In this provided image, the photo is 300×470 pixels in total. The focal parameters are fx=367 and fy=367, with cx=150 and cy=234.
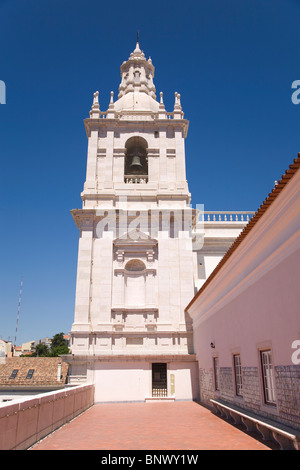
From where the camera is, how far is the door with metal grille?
20.9 meters

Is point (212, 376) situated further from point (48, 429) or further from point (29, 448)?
point (29, 448)

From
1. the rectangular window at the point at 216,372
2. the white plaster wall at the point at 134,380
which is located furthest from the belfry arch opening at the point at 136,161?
the rectangular window at the point at 216,372

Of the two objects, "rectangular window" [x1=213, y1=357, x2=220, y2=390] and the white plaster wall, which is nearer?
"rectangular window" [x1=213, y1=357, x2=220, y2=390]

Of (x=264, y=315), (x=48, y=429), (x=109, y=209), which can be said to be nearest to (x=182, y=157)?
(x=109, y=209)

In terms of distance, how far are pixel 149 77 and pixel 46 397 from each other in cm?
2920

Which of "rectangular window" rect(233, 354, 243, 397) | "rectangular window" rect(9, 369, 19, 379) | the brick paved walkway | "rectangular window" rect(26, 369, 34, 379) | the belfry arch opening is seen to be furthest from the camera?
"rectangular window" rect(26, 369, 34, 379)

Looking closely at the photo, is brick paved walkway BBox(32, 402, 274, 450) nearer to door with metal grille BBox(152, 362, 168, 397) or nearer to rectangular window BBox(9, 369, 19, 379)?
door with metal grille BBox(152, 362, 168, 397)

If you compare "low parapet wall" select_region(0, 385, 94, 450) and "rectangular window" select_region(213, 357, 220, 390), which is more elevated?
"rectangular window" select_region(213, 357, 220, 390)

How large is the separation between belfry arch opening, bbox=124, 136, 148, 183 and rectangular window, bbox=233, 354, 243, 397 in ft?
51.6

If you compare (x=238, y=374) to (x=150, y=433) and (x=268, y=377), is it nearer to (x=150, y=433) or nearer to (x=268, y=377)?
(x=268, y=377)

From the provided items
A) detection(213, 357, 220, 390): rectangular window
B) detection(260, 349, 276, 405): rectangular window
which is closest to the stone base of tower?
detection(213, 357, 220, 390): rectangular window

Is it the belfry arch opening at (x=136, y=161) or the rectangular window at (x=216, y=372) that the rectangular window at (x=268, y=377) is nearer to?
the rectangular window at (x=216, y=372)

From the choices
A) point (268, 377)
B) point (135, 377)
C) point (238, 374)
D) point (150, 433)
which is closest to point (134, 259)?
point (135, 377)

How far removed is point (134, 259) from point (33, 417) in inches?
587
